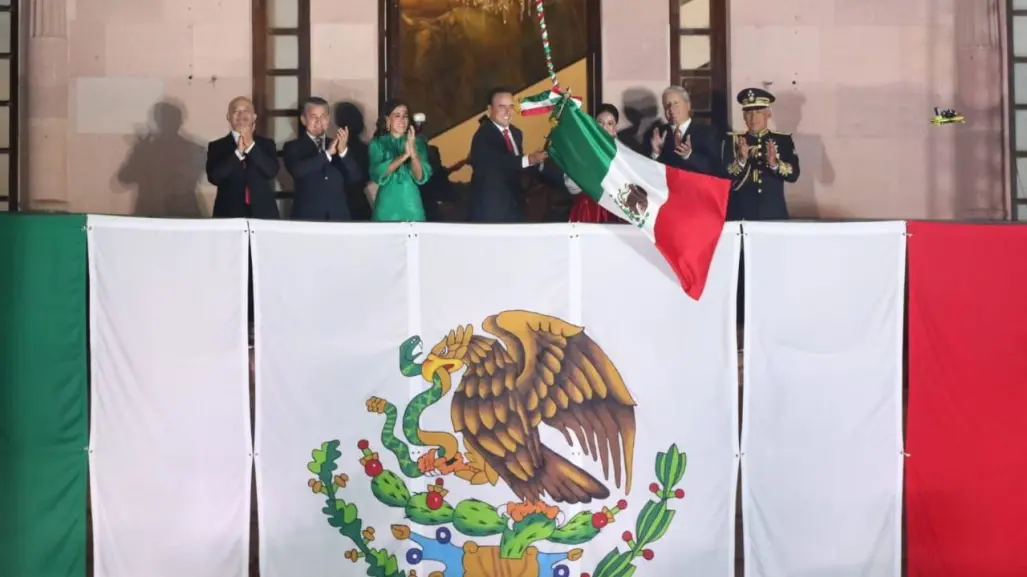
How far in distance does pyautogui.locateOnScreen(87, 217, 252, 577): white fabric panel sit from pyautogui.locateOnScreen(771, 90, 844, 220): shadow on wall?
437 cm

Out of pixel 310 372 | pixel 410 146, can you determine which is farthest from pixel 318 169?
pixel 310 372

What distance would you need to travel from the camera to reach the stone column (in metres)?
7.71

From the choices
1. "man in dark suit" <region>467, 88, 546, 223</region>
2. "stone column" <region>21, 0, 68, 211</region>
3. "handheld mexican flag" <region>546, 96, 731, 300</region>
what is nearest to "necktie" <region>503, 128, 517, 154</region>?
"man in dark suit" <region>467, 88, 546, 223</region>

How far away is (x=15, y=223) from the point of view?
19.1 ft

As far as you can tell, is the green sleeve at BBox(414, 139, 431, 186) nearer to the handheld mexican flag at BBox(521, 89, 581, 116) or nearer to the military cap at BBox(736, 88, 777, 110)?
the handheld mexican flag at BBox(521, 89, 581, 116)

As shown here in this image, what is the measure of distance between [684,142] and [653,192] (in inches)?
34.9

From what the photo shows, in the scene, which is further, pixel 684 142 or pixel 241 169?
pixel 684 142

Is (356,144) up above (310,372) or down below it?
above

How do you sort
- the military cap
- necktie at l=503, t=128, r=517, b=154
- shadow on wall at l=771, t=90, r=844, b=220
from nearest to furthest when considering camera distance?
necktie at l=503, t=128, r=517, b=154, the military cap, shadow on wall at l=771, t=90, r=844, b=220

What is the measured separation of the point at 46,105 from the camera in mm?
7734

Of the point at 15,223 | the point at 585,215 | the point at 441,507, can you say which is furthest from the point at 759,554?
the point at 15,223

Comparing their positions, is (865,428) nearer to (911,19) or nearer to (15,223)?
(911,19)

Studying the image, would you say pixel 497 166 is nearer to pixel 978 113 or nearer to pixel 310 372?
pixel 310 372

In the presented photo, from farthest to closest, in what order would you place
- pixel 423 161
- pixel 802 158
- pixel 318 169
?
1. pixel 802 158
2. pixel 423 161
3. pixel 318 169
